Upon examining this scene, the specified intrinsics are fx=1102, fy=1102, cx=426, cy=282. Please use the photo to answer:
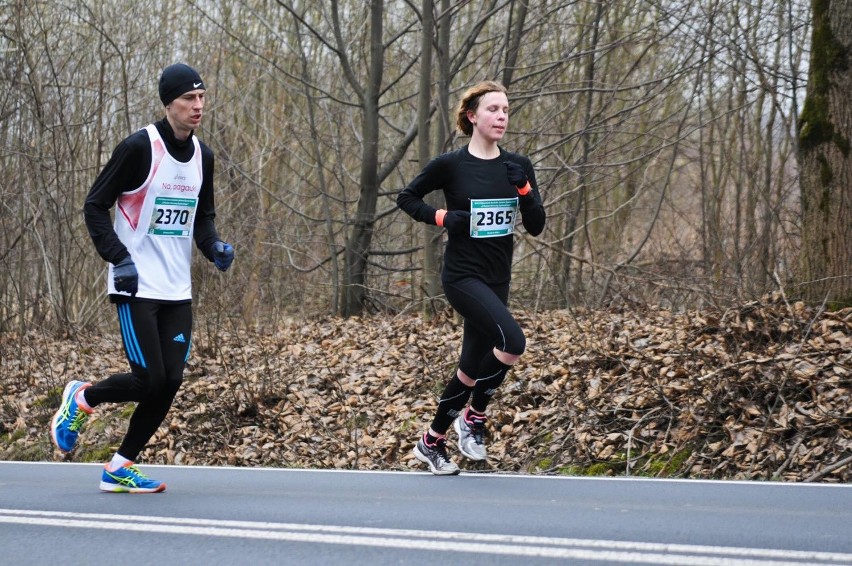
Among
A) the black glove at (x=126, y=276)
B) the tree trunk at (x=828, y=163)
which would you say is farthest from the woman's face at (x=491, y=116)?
the tree trunk at (x=828, y=163)

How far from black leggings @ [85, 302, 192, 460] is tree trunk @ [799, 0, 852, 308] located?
5.80 meters

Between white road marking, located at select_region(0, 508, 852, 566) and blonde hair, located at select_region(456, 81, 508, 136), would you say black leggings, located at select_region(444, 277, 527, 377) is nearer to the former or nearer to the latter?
blonde hair, located at select_region(456, 81, 508, 136)

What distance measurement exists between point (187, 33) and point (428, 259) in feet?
33.4

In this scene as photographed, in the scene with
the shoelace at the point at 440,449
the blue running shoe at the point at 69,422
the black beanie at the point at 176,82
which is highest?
the black beanie at the point at 176,82

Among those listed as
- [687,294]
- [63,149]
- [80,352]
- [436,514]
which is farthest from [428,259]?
[436,514]

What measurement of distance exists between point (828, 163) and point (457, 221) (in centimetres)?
464

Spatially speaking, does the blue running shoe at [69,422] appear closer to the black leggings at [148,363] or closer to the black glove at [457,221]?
the black leggings at [148,363]

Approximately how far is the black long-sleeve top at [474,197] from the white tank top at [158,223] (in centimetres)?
149

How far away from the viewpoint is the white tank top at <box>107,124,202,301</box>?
6.19 m

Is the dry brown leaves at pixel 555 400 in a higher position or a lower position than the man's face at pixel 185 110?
lower

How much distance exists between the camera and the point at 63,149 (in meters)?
18.2

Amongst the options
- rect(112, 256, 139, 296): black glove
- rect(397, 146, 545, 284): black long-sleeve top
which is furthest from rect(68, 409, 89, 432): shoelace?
rect(397, 146, 545, 284): black long-sleeve top

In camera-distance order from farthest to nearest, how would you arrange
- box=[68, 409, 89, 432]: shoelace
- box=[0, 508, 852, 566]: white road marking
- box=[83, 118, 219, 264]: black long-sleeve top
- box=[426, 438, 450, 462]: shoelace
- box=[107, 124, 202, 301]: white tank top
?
box=[426, 438, 450, 462]: shoelace → box=[68, 409, 89, 432]: shoelace → box=[107, 124, 202, 301]: white tank top → box=[83, 118, 219, 264]: black long-sleeve top → box=[0, 508, 852, 566]: white road marking

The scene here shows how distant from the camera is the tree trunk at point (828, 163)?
9.73 m
